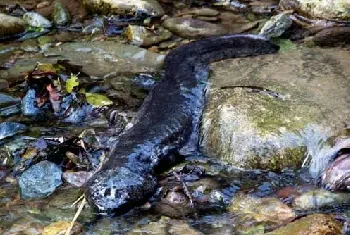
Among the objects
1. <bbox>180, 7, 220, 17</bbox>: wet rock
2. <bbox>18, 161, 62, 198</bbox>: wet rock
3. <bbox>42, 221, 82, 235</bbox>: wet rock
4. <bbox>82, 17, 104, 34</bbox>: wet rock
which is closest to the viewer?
<bbox>42, 221, 82, 235</bbox>: wet rock

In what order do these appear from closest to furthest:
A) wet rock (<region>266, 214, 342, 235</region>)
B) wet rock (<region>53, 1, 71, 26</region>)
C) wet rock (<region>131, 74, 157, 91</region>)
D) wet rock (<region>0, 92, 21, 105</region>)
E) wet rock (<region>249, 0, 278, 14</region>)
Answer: wet rock (<region>266, 214, 342, 235</region>)
wet rock (<region>0, 92, 21, 105</region>)
wet rock (<region>131, 74, 157, 91</region>)
wet rock (<region>53, 1, 71, 26</region>)
wet rock (<region>249, 0, 278, 14</region>)

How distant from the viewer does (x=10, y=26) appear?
713cm

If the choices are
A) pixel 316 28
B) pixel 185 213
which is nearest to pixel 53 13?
pixel 316 28

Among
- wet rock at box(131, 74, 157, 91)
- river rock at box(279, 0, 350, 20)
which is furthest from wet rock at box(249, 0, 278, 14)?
wet rock at box(131, 74, 157, 91)

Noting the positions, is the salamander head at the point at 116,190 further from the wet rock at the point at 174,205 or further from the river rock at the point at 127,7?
the river rock at the point at 127,7

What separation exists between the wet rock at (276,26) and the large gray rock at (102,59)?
1.44m

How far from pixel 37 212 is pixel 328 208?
2.08m

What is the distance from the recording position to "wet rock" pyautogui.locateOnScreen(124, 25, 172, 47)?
6871mm

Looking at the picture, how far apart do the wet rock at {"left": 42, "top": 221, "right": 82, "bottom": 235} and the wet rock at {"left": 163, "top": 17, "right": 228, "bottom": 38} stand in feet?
12.6

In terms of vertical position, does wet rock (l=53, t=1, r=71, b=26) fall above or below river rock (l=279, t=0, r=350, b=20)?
below

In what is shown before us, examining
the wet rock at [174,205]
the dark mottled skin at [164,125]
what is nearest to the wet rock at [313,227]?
the wet rock at [174,205]

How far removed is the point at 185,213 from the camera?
3820 mm

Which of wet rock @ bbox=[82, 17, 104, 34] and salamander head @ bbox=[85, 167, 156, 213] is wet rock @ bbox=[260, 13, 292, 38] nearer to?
wet rock @ bbox=[82, 17, 104, 34]

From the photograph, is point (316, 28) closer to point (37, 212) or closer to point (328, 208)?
point (328, 208)
